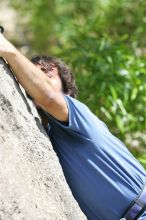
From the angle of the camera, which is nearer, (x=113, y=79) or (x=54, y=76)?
Result: (x=54, y=76)

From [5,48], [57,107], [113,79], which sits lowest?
[113,79]

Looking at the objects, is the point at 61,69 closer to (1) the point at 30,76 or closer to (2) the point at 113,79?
(1) the point at 30,76

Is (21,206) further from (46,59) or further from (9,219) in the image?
(46,59)

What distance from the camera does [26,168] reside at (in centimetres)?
259

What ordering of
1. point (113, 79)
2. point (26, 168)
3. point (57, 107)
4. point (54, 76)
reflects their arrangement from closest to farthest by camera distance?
point (26, 168) → point (57, 107) → point (54, 76) → point (113, 79)

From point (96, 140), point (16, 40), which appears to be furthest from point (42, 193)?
point (16, 40)

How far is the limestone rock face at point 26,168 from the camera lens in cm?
248

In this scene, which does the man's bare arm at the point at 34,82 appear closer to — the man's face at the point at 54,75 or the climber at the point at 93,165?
the climber at the point at 93,165

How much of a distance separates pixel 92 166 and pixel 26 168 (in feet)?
1.08

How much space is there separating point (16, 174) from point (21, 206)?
12 cm

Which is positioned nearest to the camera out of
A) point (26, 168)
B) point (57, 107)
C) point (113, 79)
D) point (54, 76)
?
point (26, 168)

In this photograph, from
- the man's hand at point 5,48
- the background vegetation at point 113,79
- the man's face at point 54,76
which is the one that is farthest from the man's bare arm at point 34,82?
the background vegetation at point 113,79

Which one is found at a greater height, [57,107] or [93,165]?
[57,107]

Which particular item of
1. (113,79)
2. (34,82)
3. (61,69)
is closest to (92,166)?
(34,82)
